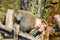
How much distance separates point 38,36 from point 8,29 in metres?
0.28

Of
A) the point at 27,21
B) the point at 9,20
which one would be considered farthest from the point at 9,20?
the point at 27,21

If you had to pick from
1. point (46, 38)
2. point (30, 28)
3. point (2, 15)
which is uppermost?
point (2, 15)

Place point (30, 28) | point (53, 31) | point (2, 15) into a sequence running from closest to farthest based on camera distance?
point (2, 15), point (30, 28), point (53, 31)

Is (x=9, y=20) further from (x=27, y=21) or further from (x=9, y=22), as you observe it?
(x=27, y=21)

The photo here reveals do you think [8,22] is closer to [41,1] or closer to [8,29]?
[8,29]

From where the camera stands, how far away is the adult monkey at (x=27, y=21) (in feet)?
4.94

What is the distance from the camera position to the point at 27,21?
1553mm

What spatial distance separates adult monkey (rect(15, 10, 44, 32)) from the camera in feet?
4.94

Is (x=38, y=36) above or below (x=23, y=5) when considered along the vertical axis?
below

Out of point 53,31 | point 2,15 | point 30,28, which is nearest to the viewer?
point 2,15

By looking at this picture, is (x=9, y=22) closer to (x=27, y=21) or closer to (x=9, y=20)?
(x=9, y=20)

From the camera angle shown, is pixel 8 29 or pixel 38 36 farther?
pixel 38 36

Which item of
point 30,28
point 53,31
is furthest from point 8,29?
point 53,31

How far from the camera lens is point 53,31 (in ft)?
5.53
